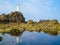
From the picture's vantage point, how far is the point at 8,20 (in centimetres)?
13500

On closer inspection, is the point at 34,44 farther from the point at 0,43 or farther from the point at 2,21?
the point at 2,21

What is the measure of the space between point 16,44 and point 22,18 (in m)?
96.1

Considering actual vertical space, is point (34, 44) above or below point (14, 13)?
below

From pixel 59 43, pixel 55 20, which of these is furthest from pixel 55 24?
pixel 59 43

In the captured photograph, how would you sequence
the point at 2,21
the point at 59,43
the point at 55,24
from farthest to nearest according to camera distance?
the point at 2,21 → the point at 55,24 → the point at 59,43

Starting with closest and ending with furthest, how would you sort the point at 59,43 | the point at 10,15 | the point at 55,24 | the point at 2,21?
the point at 59,43 < the point at 55,24 < the point at 2,21 < the point at 10,15

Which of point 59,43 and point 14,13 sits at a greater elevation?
point 14,13

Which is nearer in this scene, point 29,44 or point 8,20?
point 29,44

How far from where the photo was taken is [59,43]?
50.6 metres

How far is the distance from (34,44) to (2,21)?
83.0 meters

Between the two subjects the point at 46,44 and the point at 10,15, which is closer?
the point at 46,44

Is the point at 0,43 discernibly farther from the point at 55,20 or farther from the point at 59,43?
the point at 55,20

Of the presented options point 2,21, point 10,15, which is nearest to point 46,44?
point 2,21

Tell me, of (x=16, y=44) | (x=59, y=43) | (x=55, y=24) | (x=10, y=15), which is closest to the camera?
(x=16, y=44)
